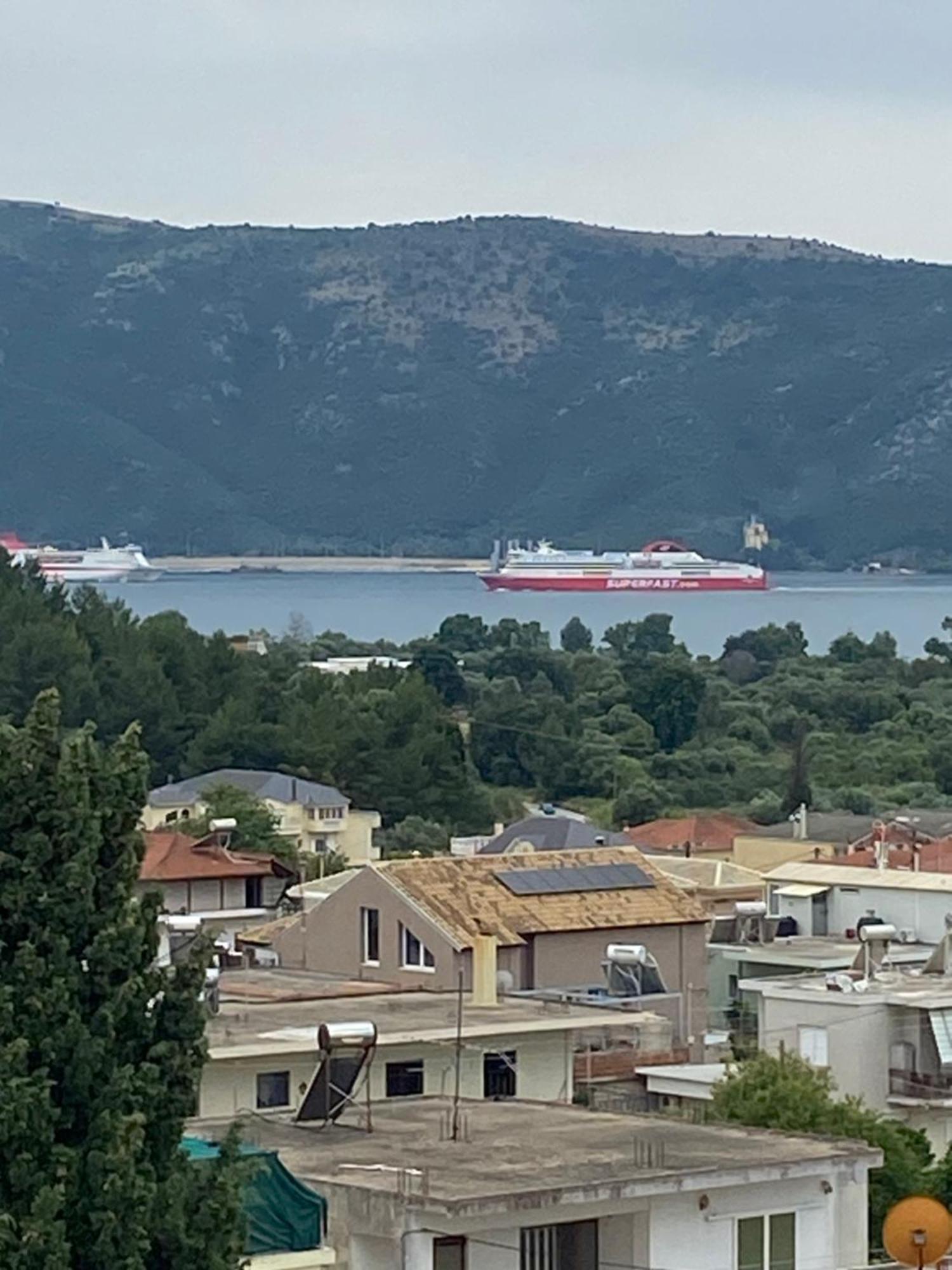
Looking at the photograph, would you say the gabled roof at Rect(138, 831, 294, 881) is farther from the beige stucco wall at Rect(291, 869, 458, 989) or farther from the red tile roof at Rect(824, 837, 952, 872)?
the beige stucco wall at Rect(291, 869, 458, 989)

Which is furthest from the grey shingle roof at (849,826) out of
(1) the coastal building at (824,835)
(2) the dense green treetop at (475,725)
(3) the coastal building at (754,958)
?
(3) the coastal building at (754,958)

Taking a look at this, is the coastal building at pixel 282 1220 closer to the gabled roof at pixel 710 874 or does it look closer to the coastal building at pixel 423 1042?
the coastal building at pixel 423 1042

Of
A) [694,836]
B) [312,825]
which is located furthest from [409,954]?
[312,825]

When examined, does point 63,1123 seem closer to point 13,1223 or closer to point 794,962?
point 13,1223

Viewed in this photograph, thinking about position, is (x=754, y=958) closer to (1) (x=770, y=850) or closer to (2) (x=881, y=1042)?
(2) (x=881, y=1042)

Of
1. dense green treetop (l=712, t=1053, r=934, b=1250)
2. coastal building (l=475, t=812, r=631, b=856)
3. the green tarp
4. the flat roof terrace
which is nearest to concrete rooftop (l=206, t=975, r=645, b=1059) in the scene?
the flat roof terrace

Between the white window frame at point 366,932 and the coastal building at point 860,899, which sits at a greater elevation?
the white window frame at point 366,932

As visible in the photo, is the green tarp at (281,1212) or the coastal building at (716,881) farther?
the coastal building at (716,881)
